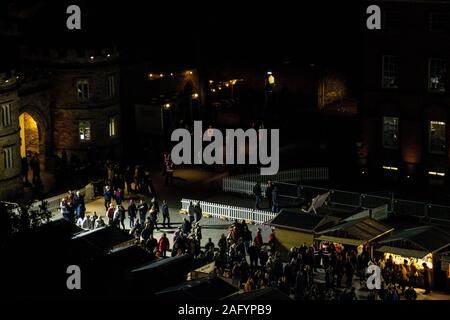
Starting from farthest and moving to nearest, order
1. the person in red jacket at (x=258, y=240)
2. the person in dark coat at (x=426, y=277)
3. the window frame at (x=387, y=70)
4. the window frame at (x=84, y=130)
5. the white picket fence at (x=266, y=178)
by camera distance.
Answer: the window frame at (x=84, y=130) < the window frame at (x=387, y=70) < the white picket fence at (x=266, y=178) < the person in red jacket at (x=258, y=240) < the person in dark coat at (x=426, y=277)

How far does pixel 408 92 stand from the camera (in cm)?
6656

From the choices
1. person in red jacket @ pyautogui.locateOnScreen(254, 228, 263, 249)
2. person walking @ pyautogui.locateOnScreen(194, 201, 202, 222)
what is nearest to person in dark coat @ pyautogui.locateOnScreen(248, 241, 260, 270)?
person in red jacket @ pyautogui.locateOnScreen(254, 228, 263, 249)

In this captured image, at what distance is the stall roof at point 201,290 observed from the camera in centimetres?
4453

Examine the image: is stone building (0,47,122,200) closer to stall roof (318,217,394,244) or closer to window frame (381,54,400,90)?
window frame (381,54,400,90)

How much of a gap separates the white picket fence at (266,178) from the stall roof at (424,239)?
14.1 m

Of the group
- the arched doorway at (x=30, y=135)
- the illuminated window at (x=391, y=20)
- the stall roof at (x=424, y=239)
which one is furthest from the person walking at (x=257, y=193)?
the arched doorway at (x=30, y=135)

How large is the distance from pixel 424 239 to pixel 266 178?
55.6 ft

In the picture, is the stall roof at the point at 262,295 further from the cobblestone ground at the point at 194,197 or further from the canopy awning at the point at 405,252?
the cobblestone ground at the point at 194,197

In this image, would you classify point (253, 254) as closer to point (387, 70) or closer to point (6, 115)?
point (387, 70)

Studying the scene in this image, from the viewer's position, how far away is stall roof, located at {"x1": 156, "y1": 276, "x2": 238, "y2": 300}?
1753 inches

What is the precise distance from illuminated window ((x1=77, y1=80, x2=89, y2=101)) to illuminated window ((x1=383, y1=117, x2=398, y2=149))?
18157mm
